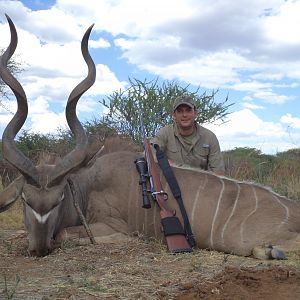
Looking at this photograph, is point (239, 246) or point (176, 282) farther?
point (239, 246)

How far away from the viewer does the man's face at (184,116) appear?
419cm

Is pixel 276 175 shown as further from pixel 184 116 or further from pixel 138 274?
pixel 138 274

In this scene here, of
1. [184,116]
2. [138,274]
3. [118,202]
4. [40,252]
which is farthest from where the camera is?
[184,116]

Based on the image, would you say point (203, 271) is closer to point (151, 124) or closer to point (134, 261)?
point (134, 261)

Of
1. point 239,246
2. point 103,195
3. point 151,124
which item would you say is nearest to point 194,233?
point 239,246

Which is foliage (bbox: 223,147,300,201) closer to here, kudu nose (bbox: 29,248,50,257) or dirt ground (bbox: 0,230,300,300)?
dirt ground (bbox: 0,230,300,300)

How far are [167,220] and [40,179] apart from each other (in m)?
0.80

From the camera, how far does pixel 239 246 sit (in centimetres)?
329

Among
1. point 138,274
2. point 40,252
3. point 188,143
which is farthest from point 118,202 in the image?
point 138,274

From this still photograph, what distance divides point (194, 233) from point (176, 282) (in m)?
1.09

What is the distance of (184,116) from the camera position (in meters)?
4.20

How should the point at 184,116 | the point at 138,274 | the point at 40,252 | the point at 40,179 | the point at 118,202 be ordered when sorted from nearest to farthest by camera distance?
the point at 138,274 → the point at 40,252 → the point at 40,179 → the point at 118,202 → the point at 184,116

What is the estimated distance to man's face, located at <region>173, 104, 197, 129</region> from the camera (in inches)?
165

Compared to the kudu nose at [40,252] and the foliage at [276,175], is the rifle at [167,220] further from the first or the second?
the foliage at [276,175]
